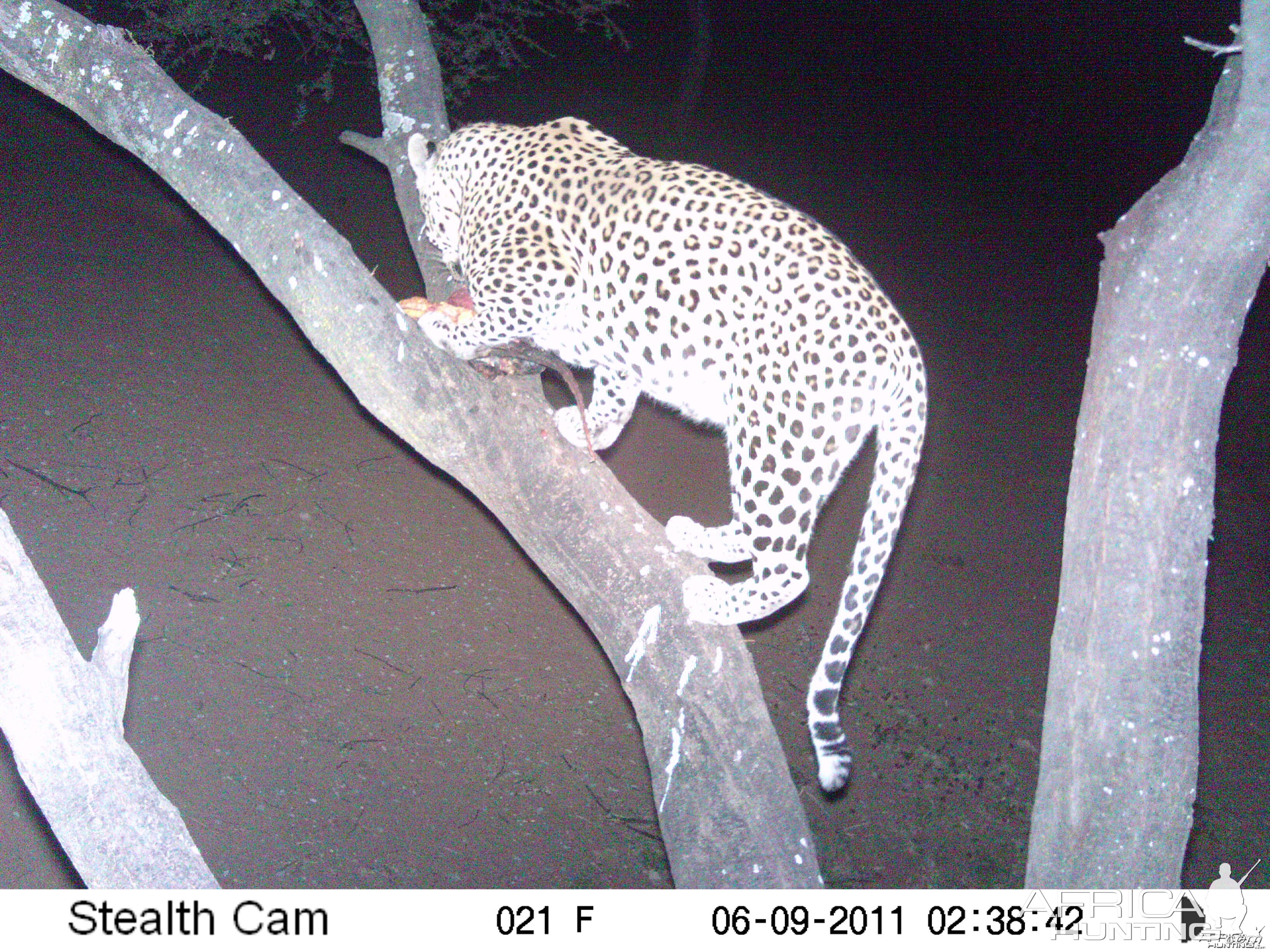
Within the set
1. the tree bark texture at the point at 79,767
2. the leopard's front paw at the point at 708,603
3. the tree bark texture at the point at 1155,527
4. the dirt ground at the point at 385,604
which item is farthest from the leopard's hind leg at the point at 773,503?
the dirt ground at the point at 385,604

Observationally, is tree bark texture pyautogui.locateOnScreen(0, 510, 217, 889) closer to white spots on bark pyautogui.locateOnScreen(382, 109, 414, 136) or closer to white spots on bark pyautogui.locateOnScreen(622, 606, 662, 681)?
white spots on bark pyautogui.locateOnScreen(622, 606, 662, 681)

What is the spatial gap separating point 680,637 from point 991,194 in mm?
8129

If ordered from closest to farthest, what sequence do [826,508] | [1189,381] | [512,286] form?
[1189,381] → [512,286] → [826,508]

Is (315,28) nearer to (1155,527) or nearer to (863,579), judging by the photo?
(863,579)

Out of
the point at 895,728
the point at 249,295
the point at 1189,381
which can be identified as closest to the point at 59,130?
the point at 249,295

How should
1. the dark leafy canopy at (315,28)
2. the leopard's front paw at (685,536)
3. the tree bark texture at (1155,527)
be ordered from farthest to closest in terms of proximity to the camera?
1. the dark leafy canopy at (315,28)
2. the leopard's front paw at (685,536)
3. the tree bark texture at (1155,527)

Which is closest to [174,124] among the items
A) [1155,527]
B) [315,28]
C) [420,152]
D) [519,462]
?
[420,152]

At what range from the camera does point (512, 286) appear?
9.20 ft

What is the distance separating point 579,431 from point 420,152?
0.98m

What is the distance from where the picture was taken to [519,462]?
2740 mm

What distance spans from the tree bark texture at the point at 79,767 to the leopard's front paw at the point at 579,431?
4.07 feet

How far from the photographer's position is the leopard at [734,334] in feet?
8.08

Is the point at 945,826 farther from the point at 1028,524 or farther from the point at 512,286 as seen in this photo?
the point at 512,286
